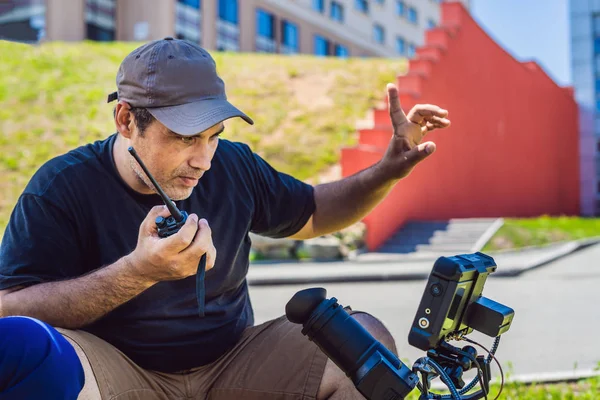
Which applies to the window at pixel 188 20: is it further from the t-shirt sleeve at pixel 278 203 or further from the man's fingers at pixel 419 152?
the man's fingers at pixel 419 152

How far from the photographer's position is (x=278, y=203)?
284 centimetres

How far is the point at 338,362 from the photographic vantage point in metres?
1.87

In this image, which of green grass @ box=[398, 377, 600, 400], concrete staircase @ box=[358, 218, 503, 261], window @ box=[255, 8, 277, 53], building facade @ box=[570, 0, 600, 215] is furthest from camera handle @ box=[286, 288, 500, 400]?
building facade @ box=[570, 0, 600, 215]

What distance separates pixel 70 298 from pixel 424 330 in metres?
0.98

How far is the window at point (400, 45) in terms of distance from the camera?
46594 millimetres

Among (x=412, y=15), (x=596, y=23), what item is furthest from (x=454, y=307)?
(x=412, y=15)

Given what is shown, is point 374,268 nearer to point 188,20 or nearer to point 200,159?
point 200,159

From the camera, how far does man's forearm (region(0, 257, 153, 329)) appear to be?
207 cm

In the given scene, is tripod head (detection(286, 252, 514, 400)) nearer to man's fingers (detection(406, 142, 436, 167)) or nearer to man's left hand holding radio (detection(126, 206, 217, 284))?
man's left hand holding radio (detection(126, 206, 217, 284))

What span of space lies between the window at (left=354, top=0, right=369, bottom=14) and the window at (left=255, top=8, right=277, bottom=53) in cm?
902

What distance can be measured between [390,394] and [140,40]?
91.8 feet

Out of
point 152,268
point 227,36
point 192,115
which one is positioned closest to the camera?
point 152,268

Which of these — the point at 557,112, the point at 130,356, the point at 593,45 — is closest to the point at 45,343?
the point at 130,356

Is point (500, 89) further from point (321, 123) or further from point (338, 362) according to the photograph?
point (338, 362)
